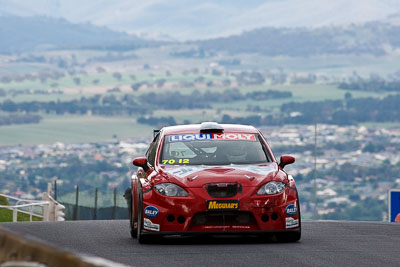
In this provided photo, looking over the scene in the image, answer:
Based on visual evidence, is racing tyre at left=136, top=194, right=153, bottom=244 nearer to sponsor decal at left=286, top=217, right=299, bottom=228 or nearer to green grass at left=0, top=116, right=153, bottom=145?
sponsor decal at left=286, top=217, right=299, bottom=228

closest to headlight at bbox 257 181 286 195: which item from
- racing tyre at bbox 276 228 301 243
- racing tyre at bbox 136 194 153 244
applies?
racing tyre at bbox 276 228 301 243

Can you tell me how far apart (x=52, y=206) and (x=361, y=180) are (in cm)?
8366

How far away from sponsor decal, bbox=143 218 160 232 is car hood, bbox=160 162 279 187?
52cm

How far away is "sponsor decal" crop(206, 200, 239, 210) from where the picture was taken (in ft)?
43.4

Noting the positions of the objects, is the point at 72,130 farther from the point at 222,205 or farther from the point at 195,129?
the point at 222,205

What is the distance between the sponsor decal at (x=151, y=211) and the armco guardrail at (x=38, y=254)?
616 centimetres

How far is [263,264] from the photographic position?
37.6ft

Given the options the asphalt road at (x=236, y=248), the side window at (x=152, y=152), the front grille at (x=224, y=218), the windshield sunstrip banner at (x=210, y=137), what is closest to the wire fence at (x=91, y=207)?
the asphalt road at (x=236, y=248)

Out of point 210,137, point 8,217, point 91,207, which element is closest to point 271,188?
point 210,137

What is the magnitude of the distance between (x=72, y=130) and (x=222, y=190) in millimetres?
133504

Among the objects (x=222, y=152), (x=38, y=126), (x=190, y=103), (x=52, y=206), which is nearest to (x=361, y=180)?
(x=38, y=126)

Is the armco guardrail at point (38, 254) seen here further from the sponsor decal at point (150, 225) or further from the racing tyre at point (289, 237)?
the racing tyre at point (289, 237)

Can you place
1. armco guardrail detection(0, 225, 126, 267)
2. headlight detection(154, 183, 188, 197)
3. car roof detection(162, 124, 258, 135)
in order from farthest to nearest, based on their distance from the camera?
car roof detection(162, 124, 258, 135)
headlight detection(154, 183, 188, 197)
armco guardrail detection(0, 225, 126, 267)

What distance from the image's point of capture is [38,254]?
6.70 m
